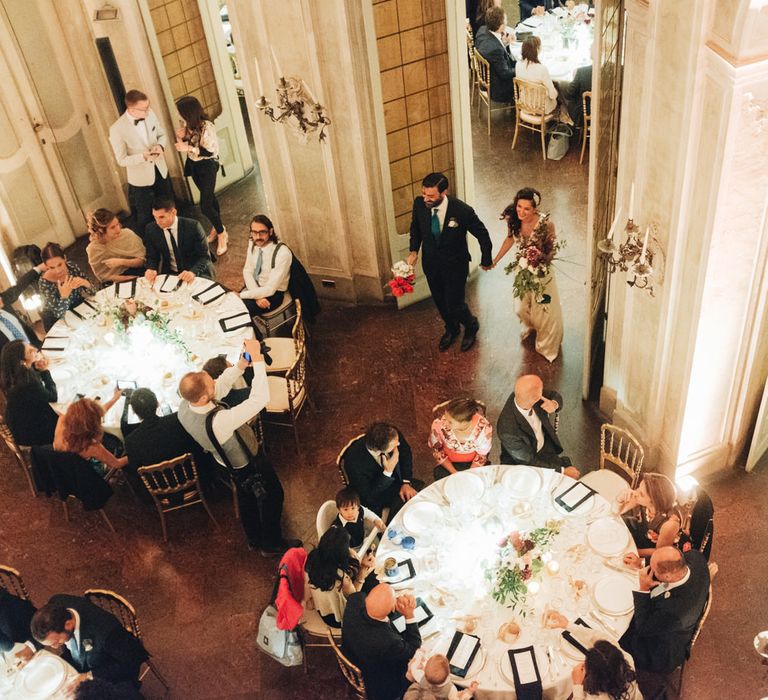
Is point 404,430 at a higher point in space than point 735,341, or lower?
lower

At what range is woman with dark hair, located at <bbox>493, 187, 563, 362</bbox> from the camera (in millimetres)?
6766

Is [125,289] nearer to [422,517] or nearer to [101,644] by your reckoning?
[101,644]

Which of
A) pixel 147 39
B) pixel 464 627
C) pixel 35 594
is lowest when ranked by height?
pixel 35 594

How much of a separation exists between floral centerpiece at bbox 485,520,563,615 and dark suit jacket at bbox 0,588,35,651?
2.59m

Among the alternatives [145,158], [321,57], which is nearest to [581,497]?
[321,57]

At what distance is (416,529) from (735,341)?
2255mm

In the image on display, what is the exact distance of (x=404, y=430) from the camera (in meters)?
6.91

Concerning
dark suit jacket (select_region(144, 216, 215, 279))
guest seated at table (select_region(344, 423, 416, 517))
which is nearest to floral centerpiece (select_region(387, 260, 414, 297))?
dark suit jacket (select_region(144, 216, 215, 279))

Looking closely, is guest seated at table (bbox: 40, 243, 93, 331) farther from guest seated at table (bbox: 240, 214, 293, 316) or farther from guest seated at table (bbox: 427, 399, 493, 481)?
guest seated at table (bbox: 427, 399, 493, 481)

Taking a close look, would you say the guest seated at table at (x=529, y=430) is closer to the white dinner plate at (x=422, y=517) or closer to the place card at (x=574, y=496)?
the place card at (x=574, y=496)

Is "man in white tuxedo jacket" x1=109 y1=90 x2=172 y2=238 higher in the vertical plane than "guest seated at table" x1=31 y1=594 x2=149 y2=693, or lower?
higher

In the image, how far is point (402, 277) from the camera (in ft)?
23.7

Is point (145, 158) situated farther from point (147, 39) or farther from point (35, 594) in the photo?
point (35, 594)

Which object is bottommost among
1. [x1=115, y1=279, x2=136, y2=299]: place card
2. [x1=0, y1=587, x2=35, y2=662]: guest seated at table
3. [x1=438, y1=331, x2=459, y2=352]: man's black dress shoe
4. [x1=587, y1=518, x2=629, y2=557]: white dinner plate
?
[x1=438, y1=331, x2=459, y2=352]: man's black dress shoe
